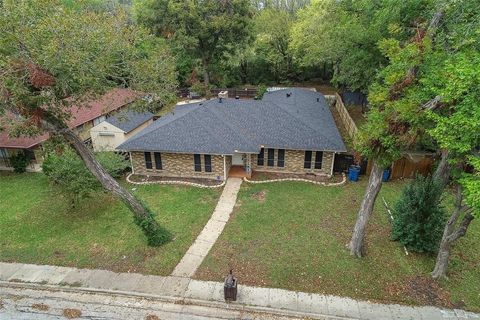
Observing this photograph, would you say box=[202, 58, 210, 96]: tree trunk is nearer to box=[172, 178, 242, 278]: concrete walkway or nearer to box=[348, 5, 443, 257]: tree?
box=[172, 178, 242, 278]: concrete walkway

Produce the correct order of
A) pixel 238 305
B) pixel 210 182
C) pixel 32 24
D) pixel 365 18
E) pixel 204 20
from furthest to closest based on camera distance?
pixel 204 20 < pixel 365 18 < pixel 210 182 < pixel 238 305 < pixel 32 24

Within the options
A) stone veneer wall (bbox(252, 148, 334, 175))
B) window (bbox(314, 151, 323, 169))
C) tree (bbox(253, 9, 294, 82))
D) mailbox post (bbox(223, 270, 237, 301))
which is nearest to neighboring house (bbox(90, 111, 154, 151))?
stone veneer wall (bbox(252, 148, 334, 175))

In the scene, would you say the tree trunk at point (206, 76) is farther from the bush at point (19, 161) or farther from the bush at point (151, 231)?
the bush at point (151, 231)

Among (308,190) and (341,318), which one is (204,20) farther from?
(341,318)

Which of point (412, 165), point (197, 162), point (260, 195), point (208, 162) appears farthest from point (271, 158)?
point (412, 165)

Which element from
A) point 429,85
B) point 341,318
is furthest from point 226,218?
point 429,85

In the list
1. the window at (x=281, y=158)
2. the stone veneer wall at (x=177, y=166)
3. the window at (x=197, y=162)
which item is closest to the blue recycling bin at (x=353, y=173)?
the window at (x=281, y=158)
